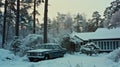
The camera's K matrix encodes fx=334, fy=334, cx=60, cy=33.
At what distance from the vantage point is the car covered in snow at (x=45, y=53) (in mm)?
29688

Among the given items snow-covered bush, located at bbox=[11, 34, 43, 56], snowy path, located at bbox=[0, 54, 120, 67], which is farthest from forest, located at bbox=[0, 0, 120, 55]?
snowy path, located at bbox=[0, 54, 120, 67]

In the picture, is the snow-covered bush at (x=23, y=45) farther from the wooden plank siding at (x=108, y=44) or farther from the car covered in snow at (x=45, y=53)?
the wooden plank siding at (x=108, y=44)

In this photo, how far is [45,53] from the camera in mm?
29938

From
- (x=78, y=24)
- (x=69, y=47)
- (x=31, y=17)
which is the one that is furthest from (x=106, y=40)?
(x=78, y=24)

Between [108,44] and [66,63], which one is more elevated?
[66,63]

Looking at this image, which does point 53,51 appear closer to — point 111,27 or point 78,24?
point 111,27

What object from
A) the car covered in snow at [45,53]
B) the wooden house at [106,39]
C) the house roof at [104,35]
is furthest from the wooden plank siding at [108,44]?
the car covered in snow at [45,53]

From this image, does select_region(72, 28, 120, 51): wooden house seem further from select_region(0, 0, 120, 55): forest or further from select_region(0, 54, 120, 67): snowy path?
select_region(0, 54, 120, 67): snowy path

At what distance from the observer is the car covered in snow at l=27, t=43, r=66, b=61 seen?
2969 cm

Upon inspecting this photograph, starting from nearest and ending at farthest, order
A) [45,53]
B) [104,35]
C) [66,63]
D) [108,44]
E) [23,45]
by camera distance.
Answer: [66,63] < [45,53] < [23,45] < [108,44] < [104,35]

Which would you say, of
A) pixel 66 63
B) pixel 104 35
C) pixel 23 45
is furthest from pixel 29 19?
pixel 66 63

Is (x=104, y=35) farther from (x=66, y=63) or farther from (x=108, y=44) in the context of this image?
(x=66, y=63)

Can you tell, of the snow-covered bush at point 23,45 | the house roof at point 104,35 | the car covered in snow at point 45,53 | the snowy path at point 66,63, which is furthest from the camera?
the house roof at point 104,35

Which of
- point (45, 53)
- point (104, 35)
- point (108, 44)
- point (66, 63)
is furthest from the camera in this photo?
point (104, 35)
